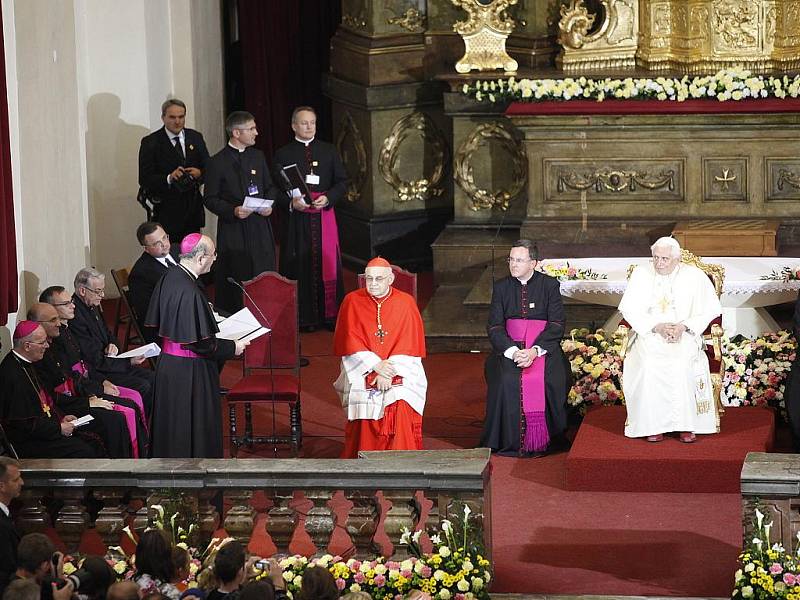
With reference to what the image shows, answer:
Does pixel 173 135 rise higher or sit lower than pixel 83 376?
higher

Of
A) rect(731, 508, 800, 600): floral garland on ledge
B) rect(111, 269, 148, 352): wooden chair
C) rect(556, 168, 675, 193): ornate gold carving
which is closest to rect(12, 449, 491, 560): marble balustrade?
rect(731, 508, 800, 600): floral garland on ledge

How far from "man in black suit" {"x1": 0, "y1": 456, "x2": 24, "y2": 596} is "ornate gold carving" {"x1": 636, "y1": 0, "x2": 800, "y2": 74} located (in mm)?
8272

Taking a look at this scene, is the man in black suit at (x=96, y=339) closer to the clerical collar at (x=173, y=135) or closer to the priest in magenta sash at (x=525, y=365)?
the priest in magenta sash at (x=525, y=365)

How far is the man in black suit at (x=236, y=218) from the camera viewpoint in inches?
486

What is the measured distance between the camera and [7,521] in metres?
6.79

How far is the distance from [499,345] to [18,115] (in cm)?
325

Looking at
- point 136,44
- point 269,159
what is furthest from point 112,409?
point 269,159

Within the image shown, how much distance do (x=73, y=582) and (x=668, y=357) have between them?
4.44 m

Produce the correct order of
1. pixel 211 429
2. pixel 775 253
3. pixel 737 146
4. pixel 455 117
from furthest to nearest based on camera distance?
pixel 455 117 → pixel 737 146 → pixel 775 253 → pixel 211 429

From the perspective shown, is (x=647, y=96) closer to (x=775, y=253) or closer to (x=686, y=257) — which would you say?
(x=775, y=253)

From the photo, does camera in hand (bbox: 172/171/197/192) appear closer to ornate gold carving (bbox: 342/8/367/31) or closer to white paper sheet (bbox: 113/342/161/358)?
ornate gold carving (bbox: 342/8/367/31)

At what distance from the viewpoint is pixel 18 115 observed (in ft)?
33.3

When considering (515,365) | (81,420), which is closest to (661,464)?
(515,365)

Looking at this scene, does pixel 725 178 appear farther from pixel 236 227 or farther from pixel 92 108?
pixel 92 108
